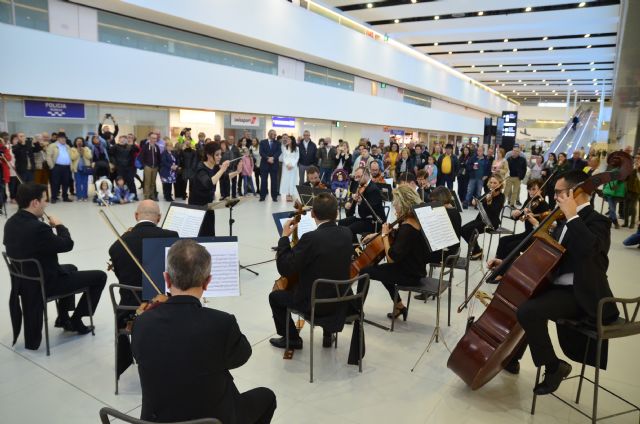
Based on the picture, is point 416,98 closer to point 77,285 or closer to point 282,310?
point 282,310

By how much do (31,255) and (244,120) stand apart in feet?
43.4

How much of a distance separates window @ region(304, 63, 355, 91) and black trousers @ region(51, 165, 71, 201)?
439 inches

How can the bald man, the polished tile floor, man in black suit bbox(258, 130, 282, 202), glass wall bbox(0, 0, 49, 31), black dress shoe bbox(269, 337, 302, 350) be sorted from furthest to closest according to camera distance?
1. man in black suit bbox(258, 130, 282, 202)
2. glass wall bbox(0, 0, 49, 31)
3. black dress shoe bbox(269, 337, 302, 350)
4. the bald man
5. the polished tile floor

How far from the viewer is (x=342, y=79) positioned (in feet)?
67.5

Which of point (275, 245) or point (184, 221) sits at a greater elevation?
point (184, 221)

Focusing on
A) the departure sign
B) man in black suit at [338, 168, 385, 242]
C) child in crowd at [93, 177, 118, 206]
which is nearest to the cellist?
man in black suit at [338, 168, 385, 242]

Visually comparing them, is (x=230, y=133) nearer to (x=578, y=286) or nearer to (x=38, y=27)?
(x=38, y=27)

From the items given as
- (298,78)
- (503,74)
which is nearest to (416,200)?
(298,78)

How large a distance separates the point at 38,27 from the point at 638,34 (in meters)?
13.3

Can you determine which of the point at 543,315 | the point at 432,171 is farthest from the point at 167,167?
the point at 543,315

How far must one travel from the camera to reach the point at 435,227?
375 cm

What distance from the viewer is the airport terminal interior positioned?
269 cm

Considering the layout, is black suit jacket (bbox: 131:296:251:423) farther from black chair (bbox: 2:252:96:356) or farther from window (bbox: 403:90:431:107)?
window (bbox: 403:90:431:107)

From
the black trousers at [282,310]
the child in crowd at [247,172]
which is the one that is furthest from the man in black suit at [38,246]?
the child in crowd at [247,172]
